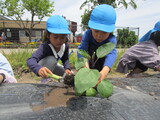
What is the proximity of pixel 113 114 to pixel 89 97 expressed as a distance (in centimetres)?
16

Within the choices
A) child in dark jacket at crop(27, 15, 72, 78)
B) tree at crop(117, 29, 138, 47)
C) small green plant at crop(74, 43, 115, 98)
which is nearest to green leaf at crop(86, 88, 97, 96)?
small green plant at crop(74, 43, 115, 98)

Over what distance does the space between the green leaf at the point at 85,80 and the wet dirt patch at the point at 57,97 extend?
11 cm

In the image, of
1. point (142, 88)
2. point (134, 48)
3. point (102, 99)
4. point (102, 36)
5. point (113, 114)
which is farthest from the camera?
point (134, 48)

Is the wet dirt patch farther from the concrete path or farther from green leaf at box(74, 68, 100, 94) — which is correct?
green leaf at box(74, 68, 100, 94)

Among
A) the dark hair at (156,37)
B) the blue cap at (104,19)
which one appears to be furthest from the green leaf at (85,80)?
the dark hair at (156,37)

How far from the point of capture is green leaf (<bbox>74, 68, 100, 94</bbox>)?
0.65m

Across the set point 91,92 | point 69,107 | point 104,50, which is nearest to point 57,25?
point 104,50

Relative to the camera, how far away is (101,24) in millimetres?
1229

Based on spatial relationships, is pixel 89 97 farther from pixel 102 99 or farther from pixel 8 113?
pixel 8 113

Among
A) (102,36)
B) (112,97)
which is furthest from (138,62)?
(112,97)

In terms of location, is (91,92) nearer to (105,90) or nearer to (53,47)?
(105,90)

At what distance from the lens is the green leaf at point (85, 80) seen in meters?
0.65

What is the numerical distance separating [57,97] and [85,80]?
20cm

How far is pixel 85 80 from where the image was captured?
667 millimetres
